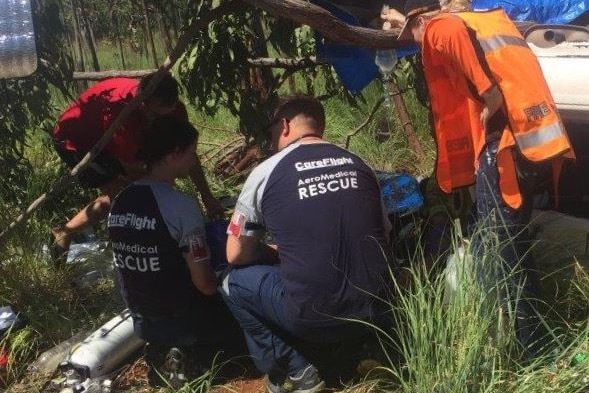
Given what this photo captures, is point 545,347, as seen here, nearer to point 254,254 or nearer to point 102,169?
point 254,254

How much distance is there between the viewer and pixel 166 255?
2.86 m

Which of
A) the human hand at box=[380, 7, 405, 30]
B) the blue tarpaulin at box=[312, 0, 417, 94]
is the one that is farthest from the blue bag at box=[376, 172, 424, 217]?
the human hand at box=[380, 7, 405, 30]

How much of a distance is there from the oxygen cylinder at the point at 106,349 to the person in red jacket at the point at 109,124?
35.0 inches

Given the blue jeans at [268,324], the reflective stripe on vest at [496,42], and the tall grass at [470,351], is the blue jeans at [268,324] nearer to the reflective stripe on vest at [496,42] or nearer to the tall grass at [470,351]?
the tall grass at [470,351]

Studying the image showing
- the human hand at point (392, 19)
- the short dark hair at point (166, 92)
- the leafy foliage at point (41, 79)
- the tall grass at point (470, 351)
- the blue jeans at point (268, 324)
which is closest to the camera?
the tall grass at point (470, 351)

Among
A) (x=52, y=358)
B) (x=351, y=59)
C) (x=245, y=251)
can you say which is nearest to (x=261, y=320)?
(x=245, y=251)

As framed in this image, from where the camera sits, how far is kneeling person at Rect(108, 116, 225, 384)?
2832 millimetres

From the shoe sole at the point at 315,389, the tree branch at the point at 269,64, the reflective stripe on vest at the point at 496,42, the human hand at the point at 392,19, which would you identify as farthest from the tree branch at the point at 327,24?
the shoe sole at the point at 315,389

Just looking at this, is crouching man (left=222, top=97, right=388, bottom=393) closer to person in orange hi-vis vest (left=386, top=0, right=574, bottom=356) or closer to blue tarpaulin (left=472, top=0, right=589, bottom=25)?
person in orange hi-vis vest (left=386, top=0, right=574, bottom=356)

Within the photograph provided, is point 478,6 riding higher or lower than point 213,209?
higher

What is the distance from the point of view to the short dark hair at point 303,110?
2.77m

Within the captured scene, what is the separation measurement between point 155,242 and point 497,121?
1379mm

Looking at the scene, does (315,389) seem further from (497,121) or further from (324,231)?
(497,121)

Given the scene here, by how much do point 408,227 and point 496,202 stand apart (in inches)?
39.3
